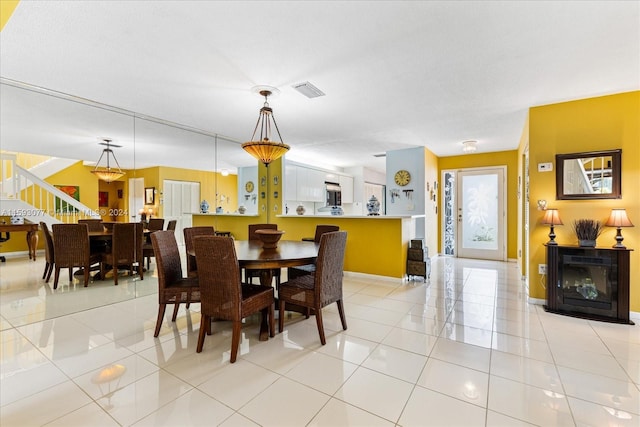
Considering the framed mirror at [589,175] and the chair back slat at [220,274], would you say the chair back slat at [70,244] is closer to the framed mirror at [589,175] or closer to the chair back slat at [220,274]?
the chair back slat at [220,274]

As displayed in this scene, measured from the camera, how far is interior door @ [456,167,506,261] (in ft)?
20.2

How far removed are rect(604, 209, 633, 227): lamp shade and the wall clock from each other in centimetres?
313

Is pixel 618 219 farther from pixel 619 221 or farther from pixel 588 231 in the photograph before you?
pixel 588 231

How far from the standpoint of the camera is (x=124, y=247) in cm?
415

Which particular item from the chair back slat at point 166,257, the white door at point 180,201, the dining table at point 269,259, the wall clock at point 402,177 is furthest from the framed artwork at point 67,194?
the wall clock at point 402,177

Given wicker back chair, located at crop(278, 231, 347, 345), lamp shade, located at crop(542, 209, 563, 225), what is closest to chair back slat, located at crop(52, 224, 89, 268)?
wicker back chair, located at crop(278, 231, 347, 345)

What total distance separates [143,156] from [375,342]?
3.98m

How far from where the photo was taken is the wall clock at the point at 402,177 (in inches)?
229

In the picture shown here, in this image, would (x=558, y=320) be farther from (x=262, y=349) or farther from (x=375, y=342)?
(x=262, y=349)

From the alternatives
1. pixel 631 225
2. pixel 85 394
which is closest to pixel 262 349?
pixel 85 394

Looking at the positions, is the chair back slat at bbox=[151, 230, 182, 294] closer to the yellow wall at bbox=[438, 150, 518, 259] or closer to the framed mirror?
the framed mirror

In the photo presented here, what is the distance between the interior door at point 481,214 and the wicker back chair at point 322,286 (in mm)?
4839

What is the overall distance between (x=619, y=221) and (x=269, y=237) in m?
3.48

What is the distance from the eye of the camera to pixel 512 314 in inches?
123
